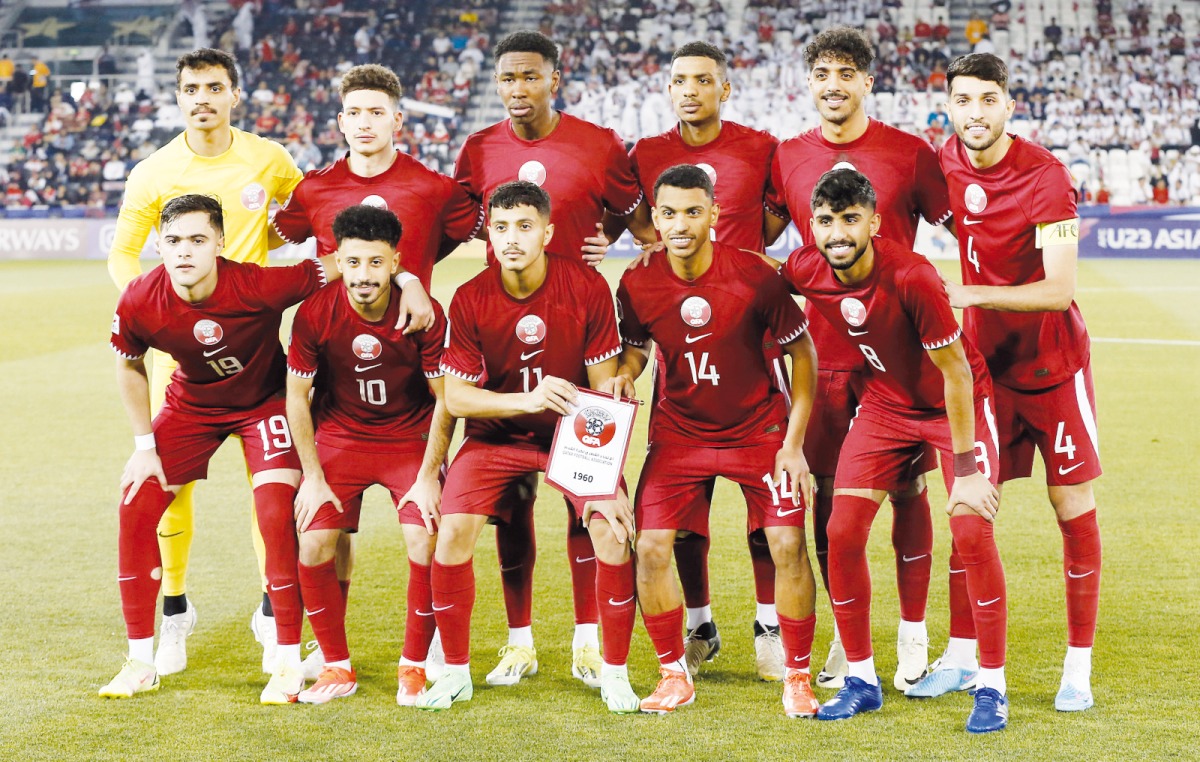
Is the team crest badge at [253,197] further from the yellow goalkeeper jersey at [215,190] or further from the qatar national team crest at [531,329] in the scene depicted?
the qatar national team crest at [531,329]

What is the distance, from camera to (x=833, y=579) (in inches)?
180

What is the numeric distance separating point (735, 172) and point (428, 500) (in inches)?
71.9

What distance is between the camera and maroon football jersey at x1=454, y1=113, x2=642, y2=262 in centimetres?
527

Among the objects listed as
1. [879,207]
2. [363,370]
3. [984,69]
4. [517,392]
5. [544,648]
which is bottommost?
[544,648]

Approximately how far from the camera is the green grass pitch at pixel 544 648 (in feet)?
13.8

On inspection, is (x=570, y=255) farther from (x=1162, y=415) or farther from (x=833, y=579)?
(x=1162, y=415)

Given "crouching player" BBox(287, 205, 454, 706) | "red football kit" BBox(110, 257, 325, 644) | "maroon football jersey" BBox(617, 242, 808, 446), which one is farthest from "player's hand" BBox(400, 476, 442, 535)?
"maroon football jersey" BBox(617, 242, 808, 446)

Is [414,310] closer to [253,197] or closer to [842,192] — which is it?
[253,197]

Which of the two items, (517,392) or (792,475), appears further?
(517,392)

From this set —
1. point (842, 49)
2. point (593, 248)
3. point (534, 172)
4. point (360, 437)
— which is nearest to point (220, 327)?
point (360, 437)

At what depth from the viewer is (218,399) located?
5.02 metres

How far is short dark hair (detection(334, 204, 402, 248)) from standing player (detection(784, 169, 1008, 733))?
57.9 inches

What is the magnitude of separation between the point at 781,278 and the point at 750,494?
0.80 m

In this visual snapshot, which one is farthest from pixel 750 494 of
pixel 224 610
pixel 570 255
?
pixel 224 610
